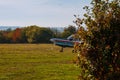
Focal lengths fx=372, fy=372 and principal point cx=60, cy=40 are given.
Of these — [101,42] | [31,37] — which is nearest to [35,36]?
[31,37]

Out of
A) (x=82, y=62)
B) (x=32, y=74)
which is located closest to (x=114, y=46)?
(x=82, y=62)

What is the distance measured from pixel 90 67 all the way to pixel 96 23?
137 centimetres

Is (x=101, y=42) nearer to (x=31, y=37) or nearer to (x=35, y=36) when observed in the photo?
(x=31, y=37)

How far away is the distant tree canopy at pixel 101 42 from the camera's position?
1111 cm

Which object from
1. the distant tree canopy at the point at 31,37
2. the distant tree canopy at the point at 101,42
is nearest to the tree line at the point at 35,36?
the distant tree canopy at the point at 31,37

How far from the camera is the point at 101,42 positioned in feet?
36.7

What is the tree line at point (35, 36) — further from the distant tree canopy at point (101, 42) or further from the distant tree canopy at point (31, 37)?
the distant tree canopy at point (101, 42)

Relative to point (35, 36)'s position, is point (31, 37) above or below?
below

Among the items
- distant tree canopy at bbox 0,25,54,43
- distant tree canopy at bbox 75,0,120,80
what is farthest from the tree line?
distant tree canopy at bbox 75,0,120,80

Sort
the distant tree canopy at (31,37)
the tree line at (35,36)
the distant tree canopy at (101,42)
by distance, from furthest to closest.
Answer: the distant tree canopy at (31,37) → the tree line at (35,36) → the distant tree canopy at (101,42)

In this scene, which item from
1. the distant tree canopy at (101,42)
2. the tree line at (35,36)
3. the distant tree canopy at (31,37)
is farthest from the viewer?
the distant tree canopy at (31,37)

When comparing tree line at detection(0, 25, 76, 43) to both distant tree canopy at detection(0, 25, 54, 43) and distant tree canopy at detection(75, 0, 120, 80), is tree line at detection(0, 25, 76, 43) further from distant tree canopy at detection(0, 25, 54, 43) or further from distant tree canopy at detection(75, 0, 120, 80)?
distant tree canopy at detection(75, 0, 120, 80)

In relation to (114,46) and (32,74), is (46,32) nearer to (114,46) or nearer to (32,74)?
(32,74)

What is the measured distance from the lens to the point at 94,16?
1158 centimetres
